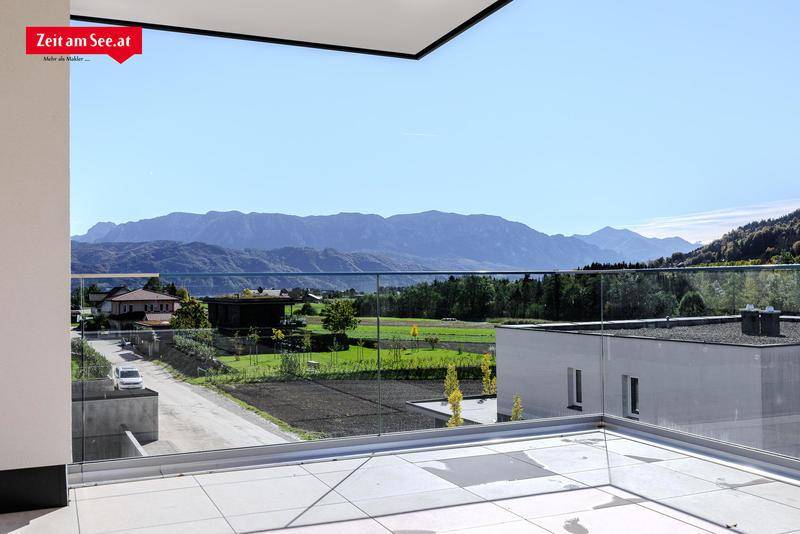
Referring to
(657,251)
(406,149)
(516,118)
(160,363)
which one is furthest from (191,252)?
(160,363)

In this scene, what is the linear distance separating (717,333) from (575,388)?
1.03 meters

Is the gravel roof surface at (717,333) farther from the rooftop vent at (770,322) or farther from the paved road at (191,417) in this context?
the paved road at (191,417)

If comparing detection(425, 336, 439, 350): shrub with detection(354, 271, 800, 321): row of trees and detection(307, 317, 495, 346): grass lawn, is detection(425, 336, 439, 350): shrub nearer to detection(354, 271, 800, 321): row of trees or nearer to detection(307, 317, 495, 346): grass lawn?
detection(307, 317, 495, 346): grass lawn

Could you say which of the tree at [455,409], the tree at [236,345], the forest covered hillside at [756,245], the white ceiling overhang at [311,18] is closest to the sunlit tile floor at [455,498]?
the tree at [455,409]

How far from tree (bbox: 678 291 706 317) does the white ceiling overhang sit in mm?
2030

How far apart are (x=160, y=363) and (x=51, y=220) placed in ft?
3.16


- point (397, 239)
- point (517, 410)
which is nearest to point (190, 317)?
point (517, 410)

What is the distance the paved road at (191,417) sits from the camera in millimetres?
3631

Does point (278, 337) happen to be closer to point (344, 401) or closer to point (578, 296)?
point (344, 401)

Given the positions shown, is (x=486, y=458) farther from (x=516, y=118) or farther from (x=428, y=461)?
(x=516, y=118)

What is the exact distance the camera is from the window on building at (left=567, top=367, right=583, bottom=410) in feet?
15.3

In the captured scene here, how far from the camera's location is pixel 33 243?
3.08 meters

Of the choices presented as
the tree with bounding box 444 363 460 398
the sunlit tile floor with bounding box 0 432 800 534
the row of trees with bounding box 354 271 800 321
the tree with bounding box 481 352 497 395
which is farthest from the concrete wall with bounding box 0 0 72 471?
the tree with bounding box 481 352 497 395

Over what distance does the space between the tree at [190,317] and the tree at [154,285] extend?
0.14 m
